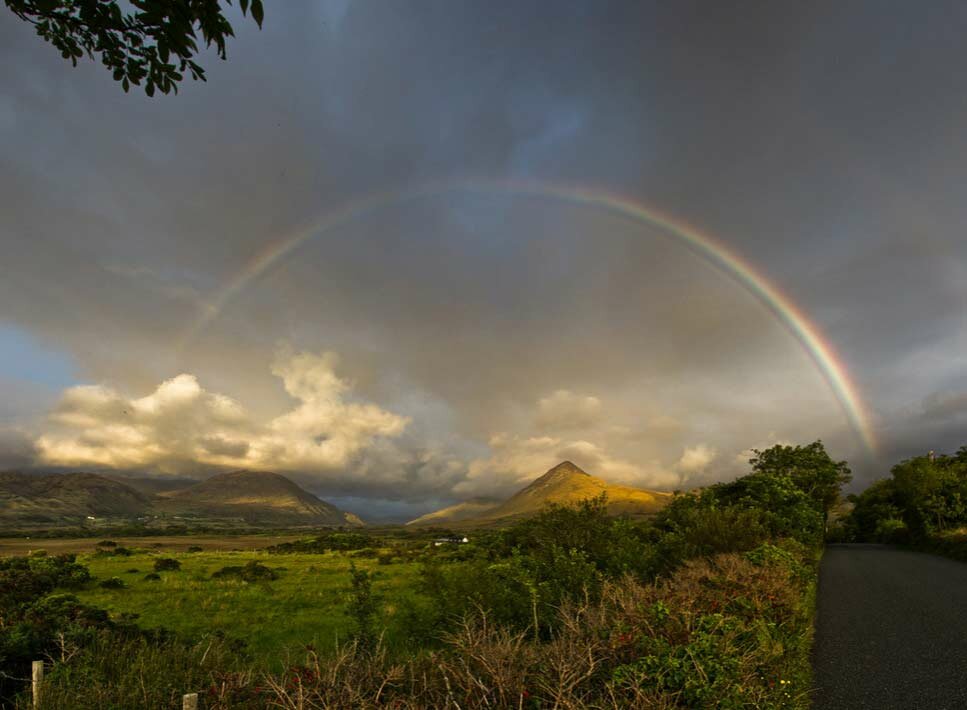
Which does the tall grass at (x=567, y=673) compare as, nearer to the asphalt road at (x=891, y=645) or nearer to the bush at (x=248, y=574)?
the asphalt road at (x=891, y=645)

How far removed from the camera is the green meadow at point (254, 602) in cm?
2378

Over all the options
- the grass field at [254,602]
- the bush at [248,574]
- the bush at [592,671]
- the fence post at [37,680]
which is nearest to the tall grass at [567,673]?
the bush at [592,671]

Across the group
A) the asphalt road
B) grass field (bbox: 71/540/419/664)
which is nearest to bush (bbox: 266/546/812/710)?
the asphalt road

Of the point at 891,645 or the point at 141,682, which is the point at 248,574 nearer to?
the point at 141,682

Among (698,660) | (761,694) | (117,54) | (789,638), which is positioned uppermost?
(117,54)

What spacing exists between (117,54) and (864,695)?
45.9 ft

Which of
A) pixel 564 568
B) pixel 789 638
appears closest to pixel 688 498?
pixel 564 568

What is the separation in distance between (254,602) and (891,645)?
32880mm

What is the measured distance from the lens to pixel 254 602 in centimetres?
3197

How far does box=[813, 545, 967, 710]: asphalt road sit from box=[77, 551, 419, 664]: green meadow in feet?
47.7

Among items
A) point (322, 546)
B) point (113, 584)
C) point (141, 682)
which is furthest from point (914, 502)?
point (322, 546)

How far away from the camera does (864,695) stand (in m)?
8.95

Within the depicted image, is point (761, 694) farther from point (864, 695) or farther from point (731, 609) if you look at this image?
point (864, 695)

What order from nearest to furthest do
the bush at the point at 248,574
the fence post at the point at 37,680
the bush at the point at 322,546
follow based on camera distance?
the fence post at the point at 37,680
the bush at the point at 248,574
the bush at the point at 322,546
